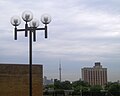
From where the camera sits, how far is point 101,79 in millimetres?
168000

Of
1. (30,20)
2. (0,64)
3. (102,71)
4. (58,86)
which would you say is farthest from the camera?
(102,71)

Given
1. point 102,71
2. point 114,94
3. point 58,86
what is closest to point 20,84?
point 114,94

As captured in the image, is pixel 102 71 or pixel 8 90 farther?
pixel 102 71

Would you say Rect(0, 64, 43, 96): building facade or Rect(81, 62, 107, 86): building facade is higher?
Rect(0, 64, 43, 96): building facade

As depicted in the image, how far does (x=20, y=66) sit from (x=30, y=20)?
44.0 feet

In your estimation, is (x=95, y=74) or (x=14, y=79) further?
(x=95, y=74)

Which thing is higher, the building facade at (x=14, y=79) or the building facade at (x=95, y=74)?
the building facade at (x=14, y=79)

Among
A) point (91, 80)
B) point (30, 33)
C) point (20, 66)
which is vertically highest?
point (30, 33)

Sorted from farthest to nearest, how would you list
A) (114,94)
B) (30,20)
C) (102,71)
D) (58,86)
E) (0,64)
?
(102,71), (58,86), (114,94), (0,64), (30,20)

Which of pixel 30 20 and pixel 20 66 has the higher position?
pixel 30 20

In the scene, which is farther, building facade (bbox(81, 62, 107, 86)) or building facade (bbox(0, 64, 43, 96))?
building facade (bbox(81, 62, 107, 86))

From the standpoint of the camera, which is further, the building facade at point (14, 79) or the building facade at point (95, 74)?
the building facade at point (95, 74)

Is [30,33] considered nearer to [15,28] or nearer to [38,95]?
[15,28]

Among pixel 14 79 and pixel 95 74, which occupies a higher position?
pixel 14 79
